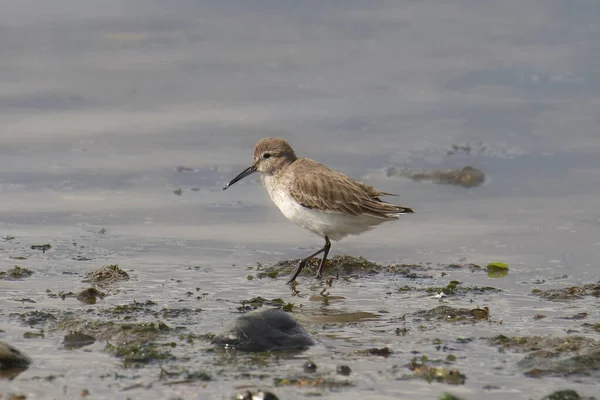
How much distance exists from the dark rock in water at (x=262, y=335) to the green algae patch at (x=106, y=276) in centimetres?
178

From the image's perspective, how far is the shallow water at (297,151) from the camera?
19.5 feet

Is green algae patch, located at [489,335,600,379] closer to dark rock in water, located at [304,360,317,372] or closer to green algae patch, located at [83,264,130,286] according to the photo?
dark rock in water, located at [304,360,317,372]

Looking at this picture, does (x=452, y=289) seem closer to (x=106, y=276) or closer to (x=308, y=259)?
(x=308, y=259)

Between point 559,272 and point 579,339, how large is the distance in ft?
7.05

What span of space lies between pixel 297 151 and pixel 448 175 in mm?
1527

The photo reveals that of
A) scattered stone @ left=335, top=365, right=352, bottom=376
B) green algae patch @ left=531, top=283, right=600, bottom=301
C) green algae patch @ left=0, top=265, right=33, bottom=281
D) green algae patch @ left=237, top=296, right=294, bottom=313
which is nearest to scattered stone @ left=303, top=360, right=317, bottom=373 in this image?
scattered stone @ left=335, top=365, right=352, bottom=376

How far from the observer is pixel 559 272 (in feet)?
26.0

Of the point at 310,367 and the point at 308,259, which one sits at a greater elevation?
the point at 308,259

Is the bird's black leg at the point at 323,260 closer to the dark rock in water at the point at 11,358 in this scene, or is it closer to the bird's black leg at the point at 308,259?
the bird's black leg at the point at 308,259

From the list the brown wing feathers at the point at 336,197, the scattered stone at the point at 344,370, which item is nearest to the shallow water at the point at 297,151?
the scattered stone at the point at 344,370

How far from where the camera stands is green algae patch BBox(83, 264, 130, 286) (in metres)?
7.34

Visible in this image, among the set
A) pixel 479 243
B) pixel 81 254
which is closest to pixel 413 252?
pixel 479 243

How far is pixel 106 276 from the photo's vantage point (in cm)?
742

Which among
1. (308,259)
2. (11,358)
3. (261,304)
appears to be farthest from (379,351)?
(308,259)
